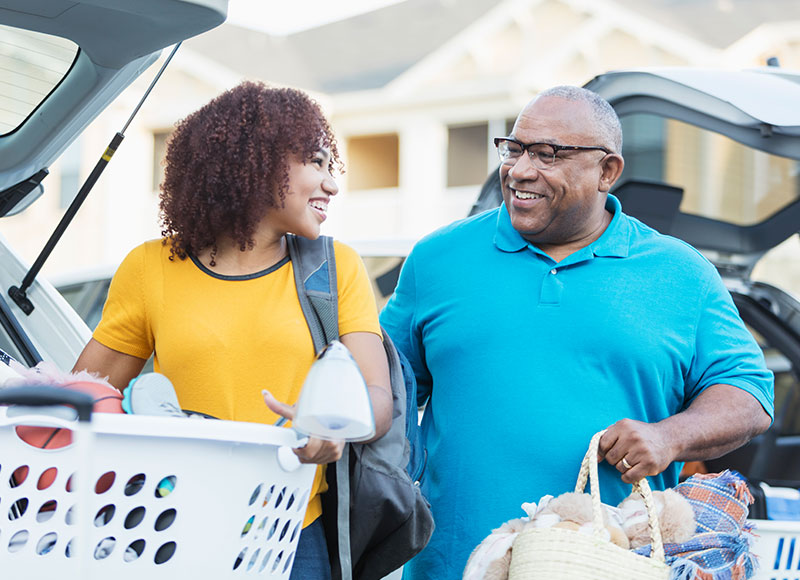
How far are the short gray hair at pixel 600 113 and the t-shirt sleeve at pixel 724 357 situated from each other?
44 cm

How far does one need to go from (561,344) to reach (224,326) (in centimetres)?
88

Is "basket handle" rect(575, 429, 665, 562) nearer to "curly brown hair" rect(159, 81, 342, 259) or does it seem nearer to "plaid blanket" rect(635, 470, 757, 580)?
"plaid blanket" rect(635, 470, 757, 580)

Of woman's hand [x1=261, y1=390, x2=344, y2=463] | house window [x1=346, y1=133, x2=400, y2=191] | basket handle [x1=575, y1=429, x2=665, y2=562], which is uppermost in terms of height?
woman's hand [x1=261, y1=390, x2=344, y2=463]

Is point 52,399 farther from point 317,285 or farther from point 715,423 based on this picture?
point 715,423

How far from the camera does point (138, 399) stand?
4.95ft

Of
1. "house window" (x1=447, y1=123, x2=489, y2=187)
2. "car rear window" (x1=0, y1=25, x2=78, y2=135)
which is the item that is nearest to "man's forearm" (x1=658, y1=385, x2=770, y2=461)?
Answer: "car rear window" (x1=0, y1=25, x2=78, y2=135)

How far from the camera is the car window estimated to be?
4426 mm

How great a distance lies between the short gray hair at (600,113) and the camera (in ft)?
8.49

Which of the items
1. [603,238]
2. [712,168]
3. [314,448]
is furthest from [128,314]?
[712,168]

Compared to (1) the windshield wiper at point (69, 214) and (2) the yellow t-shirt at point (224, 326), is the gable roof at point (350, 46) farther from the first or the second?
(2) the yellow t-shirt at point (224, 326)

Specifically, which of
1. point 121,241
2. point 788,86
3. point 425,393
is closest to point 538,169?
point 425,393

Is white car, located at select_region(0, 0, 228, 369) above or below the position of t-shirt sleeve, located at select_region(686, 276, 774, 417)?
above

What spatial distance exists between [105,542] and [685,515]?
42.9 inches

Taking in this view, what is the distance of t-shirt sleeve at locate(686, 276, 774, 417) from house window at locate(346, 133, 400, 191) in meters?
19.6
